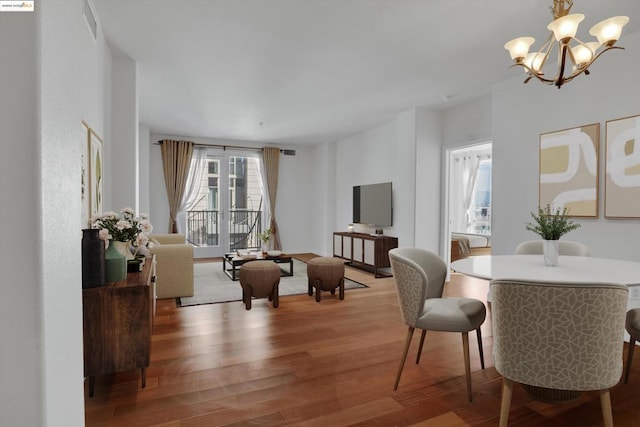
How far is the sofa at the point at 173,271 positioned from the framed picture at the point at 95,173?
4.43 feet

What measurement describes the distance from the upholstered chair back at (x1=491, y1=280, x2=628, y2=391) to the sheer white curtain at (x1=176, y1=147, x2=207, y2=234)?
6968 millimetres

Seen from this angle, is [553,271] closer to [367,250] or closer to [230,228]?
[367,250]

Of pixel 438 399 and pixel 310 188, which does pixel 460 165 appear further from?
pixel 438 399

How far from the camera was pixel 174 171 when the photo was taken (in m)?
7.28

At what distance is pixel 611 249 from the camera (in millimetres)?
3096

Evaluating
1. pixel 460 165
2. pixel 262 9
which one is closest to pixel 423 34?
pixel 262 9

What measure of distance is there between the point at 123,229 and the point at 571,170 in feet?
13.0

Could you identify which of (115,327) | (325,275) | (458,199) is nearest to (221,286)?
(325,275)

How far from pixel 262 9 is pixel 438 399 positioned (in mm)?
2940

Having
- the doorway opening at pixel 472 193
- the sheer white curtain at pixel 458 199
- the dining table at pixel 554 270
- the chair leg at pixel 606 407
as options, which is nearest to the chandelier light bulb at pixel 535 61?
the dining table at pixel 554 270

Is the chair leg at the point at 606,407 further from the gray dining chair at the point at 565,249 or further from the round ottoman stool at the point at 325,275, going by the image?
the round ottoman stool at the point at 325,275

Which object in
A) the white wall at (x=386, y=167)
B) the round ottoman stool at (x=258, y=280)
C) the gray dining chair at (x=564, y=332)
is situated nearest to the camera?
the gray dining chair at (x=564, y=332)

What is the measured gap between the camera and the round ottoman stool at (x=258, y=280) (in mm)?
3910

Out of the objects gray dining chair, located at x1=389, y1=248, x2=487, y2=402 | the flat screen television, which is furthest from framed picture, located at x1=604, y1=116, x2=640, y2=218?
the flat screen television
